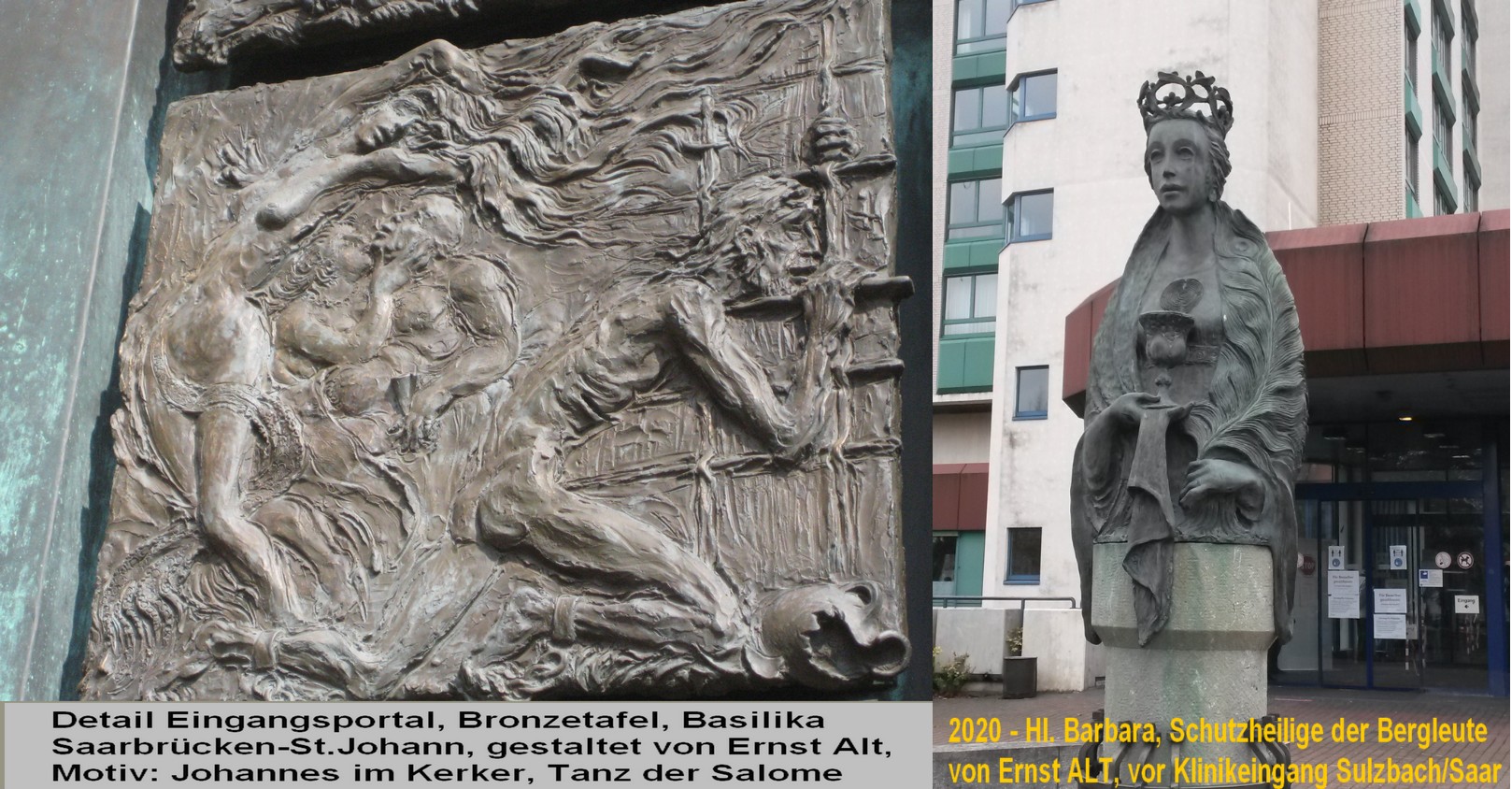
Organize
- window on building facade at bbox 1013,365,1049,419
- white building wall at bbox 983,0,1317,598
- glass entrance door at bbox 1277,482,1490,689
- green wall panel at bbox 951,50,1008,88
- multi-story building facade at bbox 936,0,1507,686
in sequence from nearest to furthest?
glass entrance door at bbox 1277,482,1490,689 → white building wall at bbox 983,0,1317,598 → multi-story building facade at bbox 936,0,1507,686 → window on building facade at bbox 1013,365,1049,419 → green wall panel at bbox 951,50,1008,88

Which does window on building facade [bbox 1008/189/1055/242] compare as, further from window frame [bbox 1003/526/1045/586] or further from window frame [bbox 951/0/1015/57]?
window frame [bbox 951/0/1015/57]

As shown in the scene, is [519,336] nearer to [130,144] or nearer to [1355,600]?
[130,144]

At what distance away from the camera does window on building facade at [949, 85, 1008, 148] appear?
68.9 ft

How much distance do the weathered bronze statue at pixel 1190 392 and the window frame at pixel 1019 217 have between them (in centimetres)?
1142

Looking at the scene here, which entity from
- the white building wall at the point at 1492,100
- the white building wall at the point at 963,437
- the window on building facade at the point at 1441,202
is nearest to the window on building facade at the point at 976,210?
the white building wall at the point at 963,437

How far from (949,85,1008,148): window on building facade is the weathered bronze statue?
1616cm

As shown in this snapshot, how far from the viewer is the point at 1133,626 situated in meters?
4.93

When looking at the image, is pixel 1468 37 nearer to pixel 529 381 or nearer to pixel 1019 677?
pixel 1019 677

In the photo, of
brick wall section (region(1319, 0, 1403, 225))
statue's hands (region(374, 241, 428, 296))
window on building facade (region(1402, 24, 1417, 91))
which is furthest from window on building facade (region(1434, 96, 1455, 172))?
statue's hands (region(374, 241, 428, 296))

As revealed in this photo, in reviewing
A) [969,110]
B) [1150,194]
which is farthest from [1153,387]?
[969,110]

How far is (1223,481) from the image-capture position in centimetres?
470

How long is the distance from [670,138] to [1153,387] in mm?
2957

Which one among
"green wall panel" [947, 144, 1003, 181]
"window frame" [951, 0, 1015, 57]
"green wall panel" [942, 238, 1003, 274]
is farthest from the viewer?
"green wall panel" [942, 238, 1003, 274]

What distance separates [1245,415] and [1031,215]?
12.4 metres
